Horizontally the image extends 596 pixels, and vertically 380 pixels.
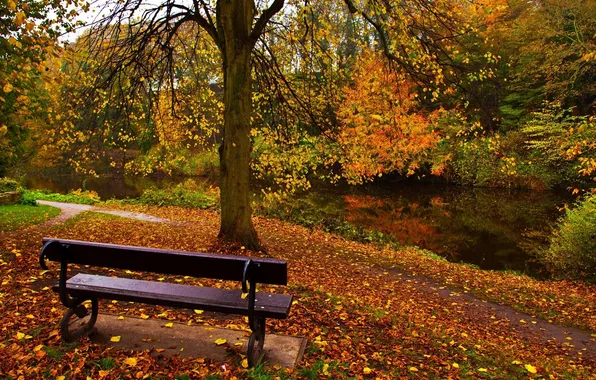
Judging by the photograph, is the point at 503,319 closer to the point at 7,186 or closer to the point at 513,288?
the point at 513,288

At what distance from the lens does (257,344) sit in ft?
11.1

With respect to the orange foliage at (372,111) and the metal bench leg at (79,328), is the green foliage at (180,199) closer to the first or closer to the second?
the orange foliage at (372,111)

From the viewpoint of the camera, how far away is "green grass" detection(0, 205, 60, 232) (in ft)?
34.4

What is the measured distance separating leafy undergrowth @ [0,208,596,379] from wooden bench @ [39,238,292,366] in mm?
356

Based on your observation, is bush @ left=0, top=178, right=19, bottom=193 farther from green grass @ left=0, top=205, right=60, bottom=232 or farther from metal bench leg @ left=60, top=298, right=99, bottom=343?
metal bench leg @ left=60, top=298, right=99, bottom=343

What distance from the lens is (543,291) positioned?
8734 mm

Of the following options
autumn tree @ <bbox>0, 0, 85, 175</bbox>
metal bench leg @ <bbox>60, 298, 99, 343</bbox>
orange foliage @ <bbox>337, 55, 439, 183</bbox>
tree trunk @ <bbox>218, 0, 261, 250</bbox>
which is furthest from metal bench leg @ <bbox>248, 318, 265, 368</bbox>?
orange foliage @ <bbox>337, 55, 439, 183</bbox>

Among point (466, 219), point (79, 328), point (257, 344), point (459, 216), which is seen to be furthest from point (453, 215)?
point (79, 328)

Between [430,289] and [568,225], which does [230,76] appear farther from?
[568,225]

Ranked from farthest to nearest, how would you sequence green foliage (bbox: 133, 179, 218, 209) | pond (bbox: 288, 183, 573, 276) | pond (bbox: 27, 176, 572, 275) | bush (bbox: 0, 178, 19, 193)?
green foliage (bbox: 133, 179, 218, 209)
bush (bbox: 0, 178, 19, 193)
pond (bbox: 27, 176, 572, 275)
pond (bbox: 288, 183, 573, 276)

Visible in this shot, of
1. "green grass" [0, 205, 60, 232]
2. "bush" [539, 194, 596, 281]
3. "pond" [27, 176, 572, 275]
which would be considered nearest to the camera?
"bush" [539, 194, 596, 281]

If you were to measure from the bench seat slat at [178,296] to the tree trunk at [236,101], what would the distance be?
427 centimetres

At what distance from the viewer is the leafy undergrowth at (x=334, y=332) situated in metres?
3.16

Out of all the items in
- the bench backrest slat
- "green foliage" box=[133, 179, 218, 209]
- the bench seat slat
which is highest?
the bench backrest slat
